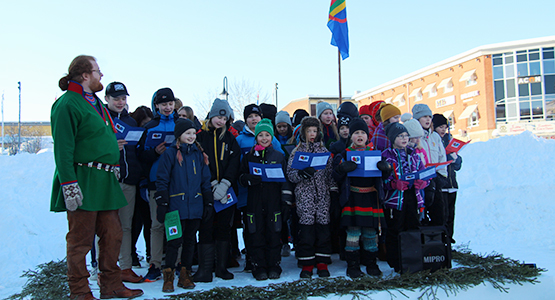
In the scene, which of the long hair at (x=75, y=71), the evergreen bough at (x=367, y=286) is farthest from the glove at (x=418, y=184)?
the long hair at (x=75, y=71)

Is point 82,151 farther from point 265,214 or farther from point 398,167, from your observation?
point 398,167

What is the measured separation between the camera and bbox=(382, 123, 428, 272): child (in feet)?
14.0

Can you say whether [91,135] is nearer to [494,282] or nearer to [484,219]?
[494,282]

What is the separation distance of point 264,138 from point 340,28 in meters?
8.26

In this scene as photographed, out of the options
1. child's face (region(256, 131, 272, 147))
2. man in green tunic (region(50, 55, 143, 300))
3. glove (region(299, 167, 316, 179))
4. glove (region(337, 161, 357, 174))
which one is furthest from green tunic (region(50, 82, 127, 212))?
glove (region(337, 161, 357, 174))

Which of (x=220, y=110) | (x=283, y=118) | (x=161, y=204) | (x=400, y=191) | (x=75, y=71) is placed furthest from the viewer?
(x=283, y=118)

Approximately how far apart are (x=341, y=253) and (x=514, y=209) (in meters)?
5.45

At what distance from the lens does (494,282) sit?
3668 mm

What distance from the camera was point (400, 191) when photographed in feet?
13.9

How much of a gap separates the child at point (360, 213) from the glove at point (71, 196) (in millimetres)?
2570

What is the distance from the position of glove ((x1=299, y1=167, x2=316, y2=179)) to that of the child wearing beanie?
1081 millimetres

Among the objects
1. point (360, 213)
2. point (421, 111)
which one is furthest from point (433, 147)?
point (360, 213)

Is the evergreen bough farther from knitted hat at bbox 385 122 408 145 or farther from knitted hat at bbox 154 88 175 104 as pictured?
knitted hat at bbox 154 88 175 104

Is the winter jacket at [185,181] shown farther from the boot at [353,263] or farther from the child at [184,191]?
the boot at [353,263]
